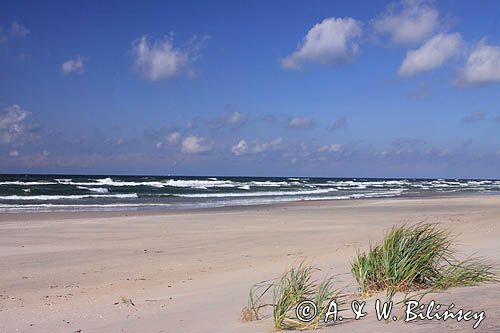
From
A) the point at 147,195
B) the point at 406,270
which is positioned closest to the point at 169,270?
the point at 406,270

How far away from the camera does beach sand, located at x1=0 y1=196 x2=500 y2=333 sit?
6023mm

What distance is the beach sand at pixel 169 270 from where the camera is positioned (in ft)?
19.8

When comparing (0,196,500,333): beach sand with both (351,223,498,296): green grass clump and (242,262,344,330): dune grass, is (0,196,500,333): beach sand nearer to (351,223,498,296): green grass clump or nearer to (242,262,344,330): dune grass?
(242,262,344,330): dune grass

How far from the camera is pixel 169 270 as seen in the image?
968cm

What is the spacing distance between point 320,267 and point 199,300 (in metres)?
2.98

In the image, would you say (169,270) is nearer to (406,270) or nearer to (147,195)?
(406,270)

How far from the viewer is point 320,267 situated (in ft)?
31.1

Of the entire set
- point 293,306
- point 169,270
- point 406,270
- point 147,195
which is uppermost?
point 147,195

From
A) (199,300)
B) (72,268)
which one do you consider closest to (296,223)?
(72,268)

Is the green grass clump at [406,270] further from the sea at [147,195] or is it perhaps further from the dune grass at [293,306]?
the sea at [147,195]

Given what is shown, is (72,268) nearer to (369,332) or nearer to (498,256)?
(369,332)

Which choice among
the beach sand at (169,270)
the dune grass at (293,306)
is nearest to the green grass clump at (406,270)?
the beach sand at (169,270)

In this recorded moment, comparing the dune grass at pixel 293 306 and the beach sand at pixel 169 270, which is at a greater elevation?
the dune grass at pixel 293 306

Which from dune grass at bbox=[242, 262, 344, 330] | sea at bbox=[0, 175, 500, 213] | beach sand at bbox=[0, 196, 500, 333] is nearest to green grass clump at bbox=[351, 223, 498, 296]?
beach sand at bbox=[0, 196, 500, 333]
